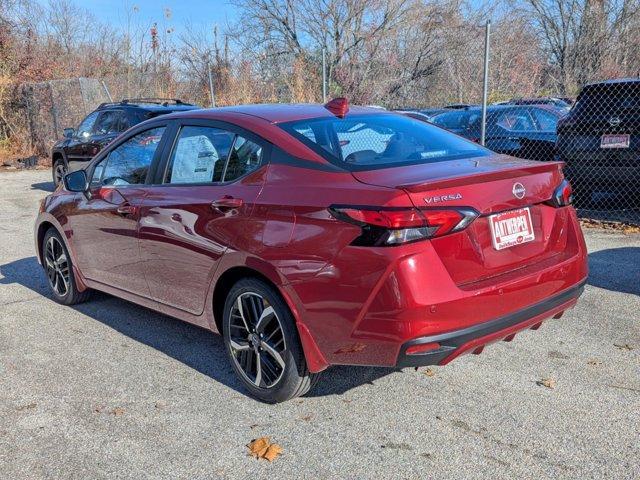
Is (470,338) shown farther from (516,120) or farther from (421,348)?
(516,120)

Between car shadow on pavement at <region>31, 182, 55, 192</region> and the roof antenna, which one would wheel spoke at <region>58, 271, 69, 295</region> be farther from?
car shadow on pavement at <region>31, 182, 55, 192</region>

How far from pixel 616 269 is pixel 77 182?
4.89 metres

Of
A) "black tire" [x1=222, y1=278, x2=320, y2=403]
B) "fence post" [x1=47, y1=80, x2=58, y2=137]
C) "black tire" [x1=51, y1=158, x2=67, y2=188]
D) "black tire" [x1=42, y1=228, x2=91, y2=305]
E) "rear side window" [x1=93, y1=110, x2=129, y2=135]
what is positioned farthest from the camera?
"fence post" [x1=47, y1=80, x2=58, y2=137]

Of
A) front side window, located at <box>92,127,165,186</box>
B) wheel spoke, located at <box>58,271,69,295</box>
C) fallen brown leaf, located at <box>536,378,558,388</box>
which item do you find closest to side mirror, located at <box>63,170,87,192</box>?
front side window, located at <box>92,127,165,186</box>

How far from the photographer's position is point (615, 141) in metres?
8.18

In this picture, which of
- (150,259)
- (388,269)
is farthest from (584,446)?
(150,259)

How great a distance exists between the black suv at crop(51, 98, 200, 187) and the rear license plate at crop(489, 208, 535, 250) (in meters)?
8.39

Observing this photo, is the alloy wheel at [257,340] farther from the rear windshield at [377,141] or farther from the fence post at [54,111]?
the fence post at [54,111]

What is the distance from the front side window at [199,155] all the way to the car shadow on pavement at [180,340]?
3.91 ft

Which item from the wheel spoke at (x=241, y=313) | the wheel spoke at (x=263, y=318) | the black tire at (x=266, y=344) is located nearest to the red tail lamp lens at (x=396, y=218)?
the black tire at (x=266, y=344)

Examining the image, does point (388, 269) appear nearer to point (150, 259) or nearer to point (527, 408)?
point (527, 408)

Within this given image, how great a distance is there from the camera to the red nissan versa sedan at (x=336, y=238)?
115 inches

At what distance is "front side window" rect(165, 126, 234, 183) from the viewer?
385cm

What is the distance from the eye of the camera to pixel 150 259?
4.29 m
